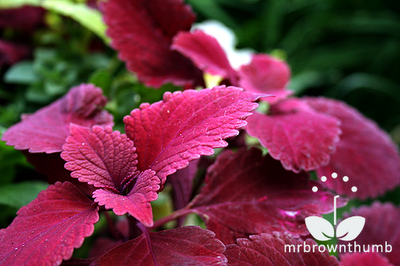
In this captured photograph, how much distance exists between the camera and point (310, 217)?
352mm

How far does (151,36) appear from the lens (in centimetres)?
49

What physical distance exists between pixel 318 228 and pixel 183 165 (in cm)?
17

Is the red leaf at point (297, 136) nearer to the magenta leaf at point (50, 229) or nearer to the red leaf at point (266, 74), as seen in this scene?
the red leaf at point (266, 74)

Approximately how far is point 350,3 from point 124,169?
4.28ft

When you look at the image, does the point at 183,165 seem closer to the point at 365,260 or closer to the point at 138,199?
the point at 138,199

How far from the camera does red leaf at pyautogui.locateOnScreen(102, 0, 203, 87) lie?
48cm

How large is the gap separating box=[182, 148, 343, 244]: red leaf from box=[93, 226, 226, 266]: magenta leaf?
0.06 m

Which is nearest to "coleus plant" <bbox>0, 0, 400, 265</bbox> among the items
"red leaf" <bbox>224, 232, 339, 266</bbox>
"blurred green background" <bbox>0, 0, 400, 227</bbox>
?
"red leaf" <bbox>224, 232, 339, 266</bbox>

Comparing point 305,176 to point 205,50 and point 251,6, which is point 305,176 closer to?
point 205,50

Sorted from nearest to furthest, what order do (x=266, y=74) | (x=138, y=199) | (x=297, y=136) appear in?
(x=138, y=199) < (x=297, y=136) < (x=266, y=74)

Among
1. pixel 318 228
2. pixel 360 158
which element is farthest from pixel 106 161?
pixel 360 158

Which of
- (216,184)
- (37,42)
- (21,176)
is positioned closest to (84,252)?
(21,176)

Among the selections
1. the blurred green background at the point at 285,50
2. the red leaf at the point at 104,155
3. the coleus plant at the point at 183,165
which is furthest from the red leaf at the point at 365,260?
the blurred green background at the point at 285,50

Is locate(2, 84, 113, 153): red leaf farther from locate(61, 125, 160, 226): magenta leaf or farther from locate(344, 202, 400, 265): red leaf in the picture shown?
locate(344, 202, 400, 265): red leaf
